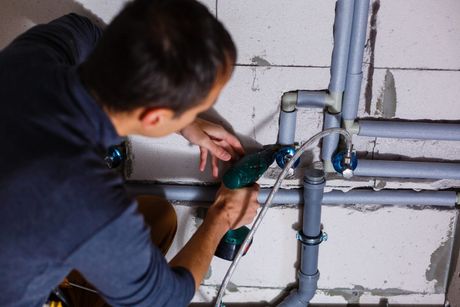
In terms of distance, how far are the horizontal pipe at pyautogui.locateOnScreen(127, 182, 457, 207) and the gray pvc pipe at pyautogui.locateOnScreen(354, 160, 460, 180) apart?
0.30ft

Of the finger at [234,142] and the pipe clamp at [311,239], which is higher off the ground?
the finger at [234,142]

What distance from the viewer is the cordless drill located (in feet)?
3.88

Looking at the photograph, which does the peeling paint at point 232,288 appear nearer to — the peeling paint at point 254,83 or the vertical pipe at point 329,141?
the vertical pipe at point 329,141

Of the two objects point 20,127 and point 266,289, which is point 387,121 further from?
point 20,127

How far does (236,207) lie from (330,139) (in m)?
0.32

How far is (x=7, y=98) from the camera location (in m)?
0.82

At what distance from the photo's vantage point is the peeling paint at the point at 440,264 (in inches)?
57.5

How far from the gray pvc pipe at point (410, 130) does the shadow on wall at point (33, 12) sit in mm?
757

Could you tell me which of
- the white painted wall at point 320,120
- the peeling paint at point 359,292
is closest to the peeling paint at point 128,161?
the white painted wall at point 320,120

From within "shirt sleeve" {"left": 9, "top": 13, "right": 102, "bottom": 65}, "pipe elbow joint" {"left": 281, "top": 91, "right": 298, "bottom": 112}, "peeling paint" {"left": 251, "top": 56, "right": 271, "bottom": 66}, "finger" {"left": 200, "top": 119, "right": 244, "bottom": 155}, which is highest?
"shirt sleeve" {"left": 9, "top": 13, "right": 102, "bottom": 65}

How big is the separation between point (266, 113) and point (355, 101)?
0.24 metres

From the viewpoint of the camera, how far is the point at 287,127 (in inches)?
49.6

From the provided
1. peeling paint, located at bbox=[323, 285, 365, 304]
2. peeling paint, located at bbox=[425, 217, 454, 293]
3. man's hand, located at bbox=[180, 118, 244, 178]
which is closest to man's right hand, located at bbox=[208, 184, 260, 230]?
man's hand, located at bbox=[180, 118, 244, 178]

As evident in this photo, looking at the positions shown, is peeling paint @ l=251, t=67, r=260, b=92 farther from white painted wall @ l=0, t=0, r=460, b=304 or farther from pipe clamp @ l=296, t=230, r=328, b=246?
pipe clamp @ l=296, t=230, r=328, b=246
